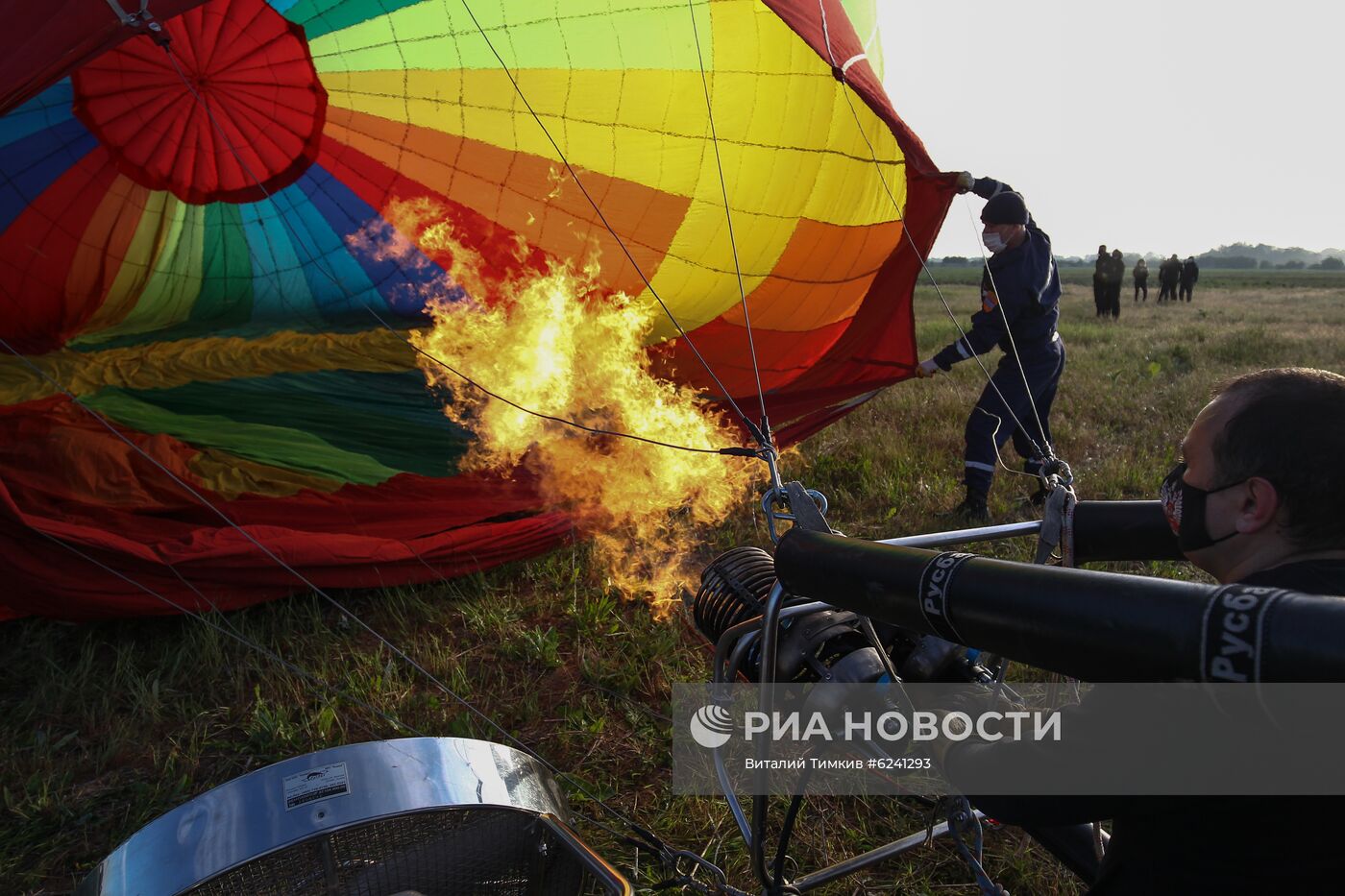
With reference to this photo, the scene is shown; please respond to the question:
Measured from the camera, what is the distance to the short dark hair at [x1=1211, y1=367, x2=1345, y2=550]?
103 centimetres

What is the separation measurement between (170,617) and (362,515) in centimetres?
77

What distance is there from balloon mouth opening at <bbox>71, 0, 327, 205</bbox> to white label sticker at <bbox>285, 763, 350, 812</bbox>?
14.3 feet

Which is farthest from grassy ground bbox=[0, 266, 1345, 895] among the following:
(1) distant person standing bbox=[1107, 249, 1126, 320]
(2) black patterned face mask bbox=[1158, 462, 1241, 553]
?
(1) distant person standing bbox=[1107, 249, 1126, 320]

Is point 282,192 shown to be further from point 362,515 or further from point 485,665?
point 485,665

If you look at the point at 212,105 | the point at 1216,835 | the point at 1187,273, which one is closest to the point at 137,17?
the point at 1216,835

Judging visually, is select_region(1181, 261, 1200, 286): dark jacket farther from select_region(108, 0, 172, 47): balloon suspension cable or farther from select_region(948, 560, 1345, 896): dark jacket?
select_region(948, 560, 1345, 896): dark jacket

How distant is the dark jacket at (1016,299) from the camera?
13.5 feet

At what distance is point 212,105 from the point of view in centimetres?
501

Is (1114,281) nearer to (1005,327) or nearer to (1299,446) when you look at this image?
(1005,327)

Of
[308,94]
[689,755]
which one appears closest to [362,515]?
[689,755]

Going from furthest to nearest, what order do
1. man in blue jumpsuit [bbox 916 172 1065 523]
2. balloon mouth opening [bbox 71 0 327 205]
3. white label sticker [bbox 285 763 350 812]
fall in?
balloon mouth opening [bbox 71 0 327 205] → man in blue jumpsuit [bbox 916 172 1065 523] → white label sticker [bbox 285 763 350 812]

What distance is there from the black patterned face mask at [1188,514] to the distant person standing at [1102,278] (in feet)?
56.7

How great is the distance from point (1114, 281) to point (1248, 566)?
692 inches

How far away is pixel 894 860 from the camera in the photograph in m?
2.05
